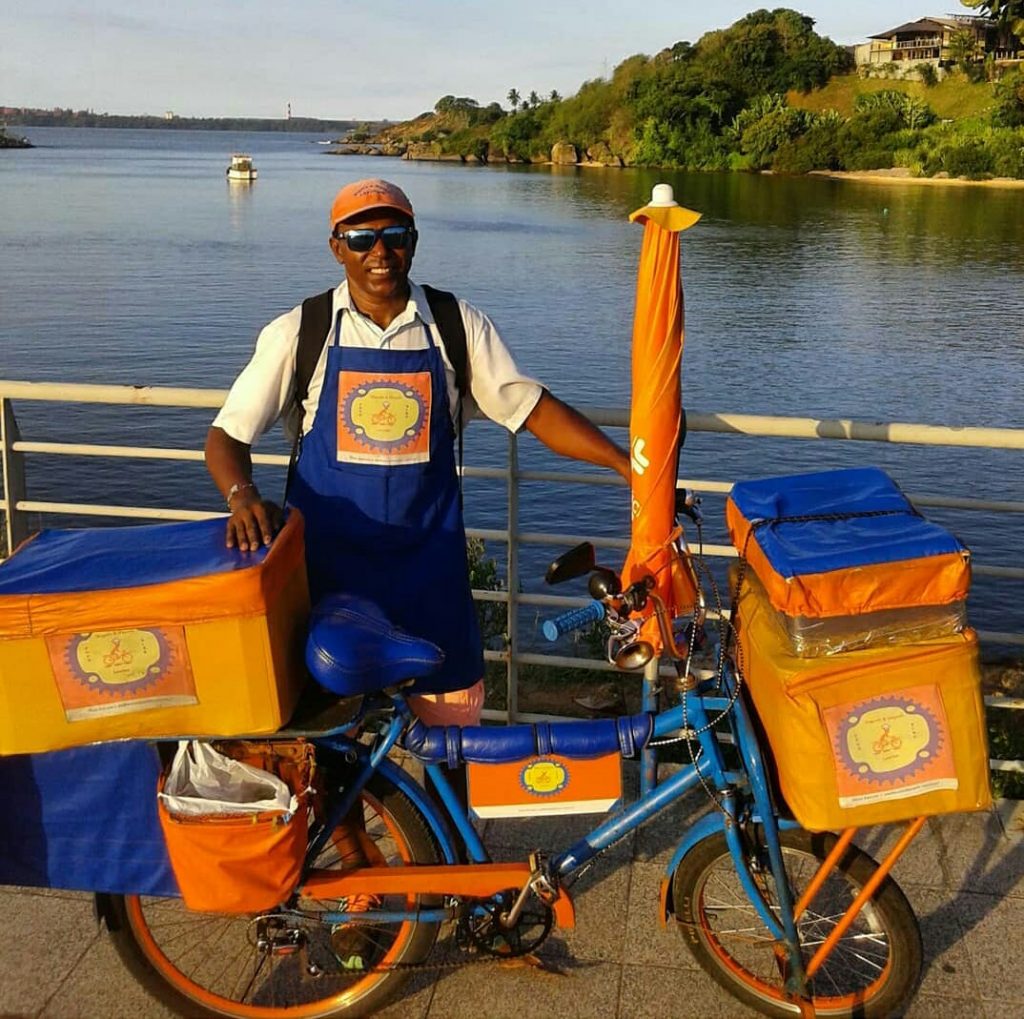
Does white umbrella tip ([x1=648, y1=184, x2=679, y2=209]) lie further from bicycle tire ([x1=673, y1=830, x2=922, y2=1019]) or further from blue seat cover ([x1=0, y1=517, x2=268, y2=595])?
bicycle tire ([x1=673, y1=830, x2=922, y2=1019])

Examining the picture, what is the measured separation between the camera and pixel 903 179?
77188 mm

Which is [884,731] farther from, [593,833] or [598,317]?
[598,317]

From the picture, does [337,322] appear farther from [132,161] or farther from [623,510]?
[132,161]

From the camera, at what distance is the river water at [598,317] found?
14.9 m

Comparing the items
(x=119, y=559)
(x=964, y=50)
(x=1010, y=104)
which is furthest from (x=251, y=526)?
(x=964, y=50)

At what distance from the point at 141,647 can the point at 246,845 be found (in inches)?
19.1

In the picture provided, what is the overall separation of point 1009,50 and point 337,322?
111756 millimetres

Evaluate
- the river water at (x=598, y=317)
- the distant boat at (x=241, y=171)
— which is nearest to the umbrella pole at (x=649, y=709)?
the river water at (x=598, y=317)

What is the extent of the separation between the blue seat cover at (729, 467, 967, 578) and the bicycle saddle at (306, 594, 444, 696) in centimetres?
80

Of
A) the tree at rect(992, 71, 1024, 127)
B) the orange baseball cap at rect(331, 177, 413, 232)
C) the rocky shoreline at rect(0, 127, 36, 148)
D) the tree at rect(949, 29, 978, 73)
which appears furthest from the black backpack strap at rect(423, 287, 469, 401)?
the rocky shoreline at rect(0, 127, 36, 148)

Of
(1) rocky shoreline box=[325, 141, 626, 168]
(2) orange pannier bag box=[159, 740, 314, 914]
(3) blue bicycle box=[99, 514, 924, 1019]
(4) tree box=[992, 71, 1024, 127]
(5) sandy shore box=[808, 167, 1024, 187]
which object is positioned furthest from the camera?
(1) rocky shoreline box=[325, 141, 626, 168]

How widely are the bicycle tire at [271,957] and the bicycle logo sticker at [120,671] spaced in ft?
1.94

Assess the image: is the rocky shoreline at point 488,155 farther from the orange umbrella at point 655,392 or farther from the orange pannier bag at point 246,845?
the orange pannier bag at point 246,845

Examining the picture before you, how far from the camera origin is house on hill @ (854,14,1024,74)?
9769 centimetres
